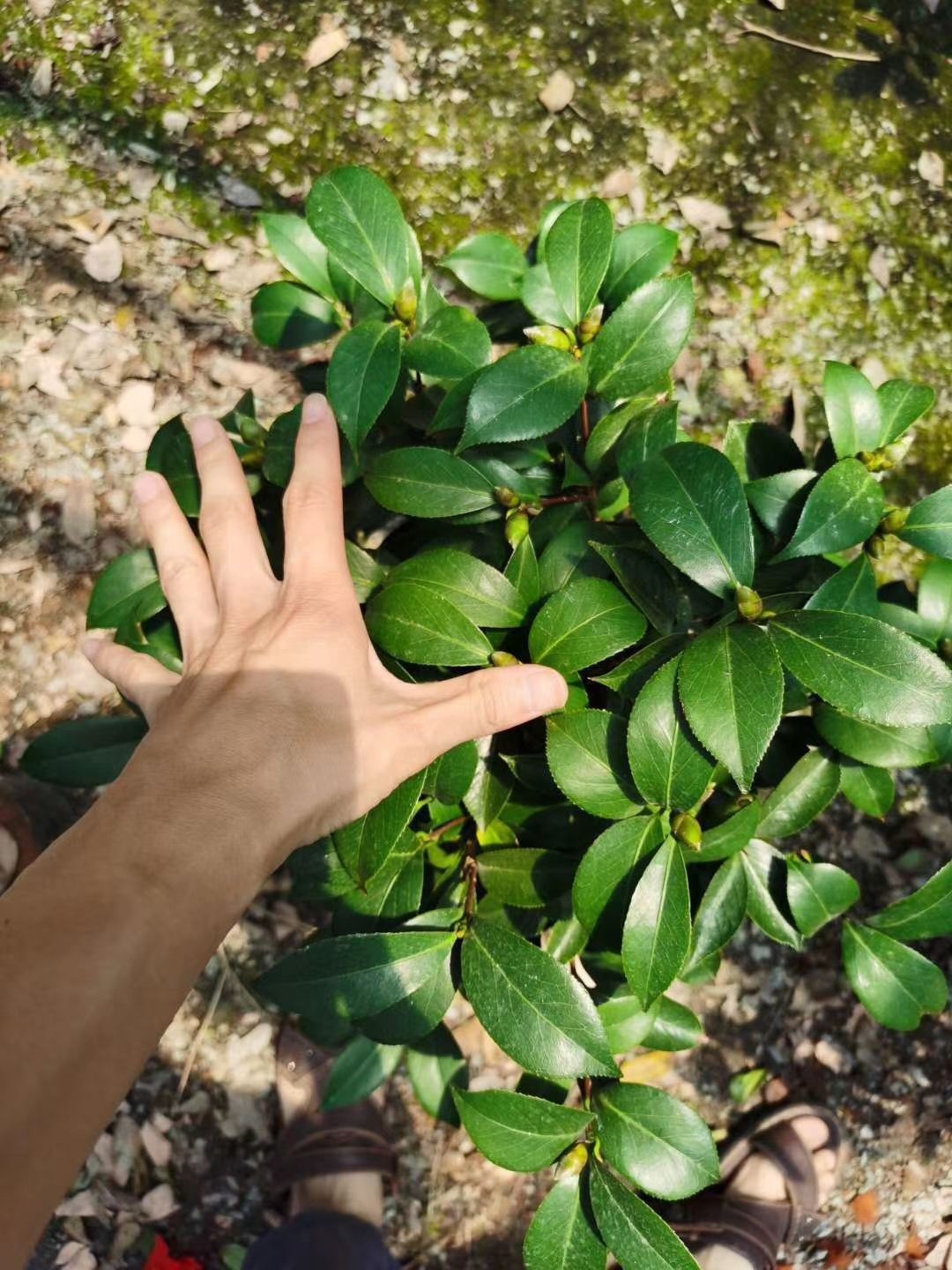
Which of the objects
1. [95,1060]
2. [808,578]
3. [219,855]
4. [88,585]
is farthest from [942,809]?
[88,585]

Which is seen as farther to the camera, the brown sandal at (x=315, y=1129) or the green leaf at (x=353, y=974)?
the brown sandal at (x=315, y=1129)

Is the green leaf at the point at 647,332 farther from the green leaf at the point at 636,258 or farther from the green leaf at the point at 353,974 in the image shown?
the green leaf at the point at 353,974

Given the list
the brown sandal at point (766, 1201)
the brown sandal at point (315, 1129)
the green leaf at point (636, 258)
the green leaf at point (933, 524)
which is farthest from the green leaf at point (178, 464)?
the brown sandal at point (766, 1201)

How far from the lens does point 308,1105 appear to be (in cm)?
210

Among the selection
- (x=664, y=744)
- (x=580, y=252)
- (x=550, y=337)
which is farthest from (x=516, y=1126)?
(x=580, y=252)

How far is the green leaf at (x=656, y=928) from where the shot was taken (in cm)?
114

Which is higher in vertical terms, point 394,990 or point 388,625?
point 388,625

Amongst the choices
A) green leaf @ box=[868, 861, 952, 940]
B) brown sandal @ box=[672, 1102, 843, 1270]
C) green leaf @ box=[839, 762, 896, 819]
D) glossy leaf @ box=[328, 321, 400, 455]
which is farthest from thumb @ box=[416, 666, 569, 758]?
brown sandal @ box=[672, 1102, 843, 1270]

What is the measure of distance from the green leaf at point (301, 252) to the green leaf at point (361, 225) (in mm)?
280

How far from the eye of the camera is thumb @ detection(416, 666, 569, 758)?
1.17 m

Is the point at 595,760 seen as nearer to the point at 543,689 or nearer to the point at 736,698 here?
the point at 543,689

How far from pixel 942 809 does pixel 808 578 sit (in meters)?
1.09

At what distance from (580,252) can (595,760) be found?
683 millimetres

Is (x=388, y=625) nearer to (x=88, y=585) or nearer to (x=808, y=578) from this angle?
(x=808, y=578)
